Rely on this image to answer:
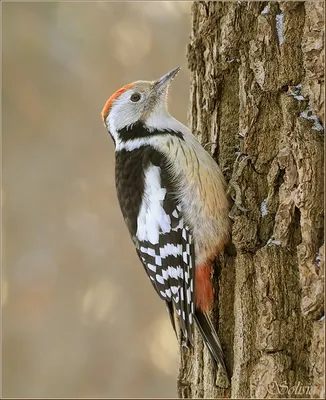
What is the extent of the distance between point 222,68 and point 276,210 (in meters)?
0.69

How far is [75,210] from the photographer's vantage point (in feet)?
14.0

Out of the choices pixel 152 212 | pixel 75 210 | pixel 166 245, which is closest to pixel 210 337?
pixel 166 245

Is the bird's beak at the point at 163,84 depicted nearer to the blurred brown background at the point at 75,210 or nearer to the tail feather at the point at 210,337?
the tail feather at the point at 210,337

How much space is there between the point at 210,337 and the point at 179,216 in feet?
1.66

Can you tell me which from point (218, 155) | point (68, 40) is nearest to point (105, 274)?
point (68, 40)

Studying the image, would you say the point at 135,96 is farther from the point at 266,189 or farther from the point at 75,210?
the point at 75,210

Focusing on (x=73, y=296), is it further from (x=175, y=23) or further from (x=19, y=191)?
(x=175, y=23)

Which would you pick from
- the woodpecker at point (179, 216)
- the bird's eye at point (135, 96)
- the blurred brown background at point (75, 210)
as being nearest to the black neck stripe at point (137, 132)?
the woodpecker at point (179, 216)

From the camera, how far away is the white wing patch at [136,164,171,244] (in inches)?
94.7

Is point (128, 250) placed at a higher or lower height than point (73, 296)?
higher

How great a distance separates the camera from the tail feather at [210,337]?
2.17 m

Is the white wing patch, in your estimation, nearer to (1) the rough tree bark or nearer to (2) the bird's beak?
(1) the rough tree bark

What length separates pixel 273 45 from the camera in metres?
2.14

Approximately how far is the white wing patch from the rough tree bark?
274 millimetres
